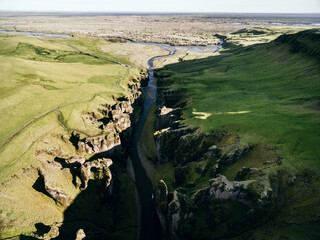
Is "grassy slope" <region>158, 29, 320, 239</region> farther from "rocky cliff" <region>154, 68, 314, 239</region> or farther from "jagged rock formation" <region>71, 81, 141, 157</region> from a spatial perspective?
"jagged rock formation" <region>71, 81, 141, 157</region>

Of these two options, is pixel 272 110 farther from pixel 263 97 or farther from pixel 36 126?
pixel 36 126

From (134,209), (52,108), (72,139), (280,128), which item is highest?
(280,128)

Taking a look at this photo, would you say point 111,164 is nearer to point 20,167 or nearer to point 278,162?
point 20,167

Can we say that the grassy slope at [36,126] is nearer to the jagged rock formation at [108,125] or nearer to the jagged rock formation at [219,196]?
the jagged rock formation at [108,125]

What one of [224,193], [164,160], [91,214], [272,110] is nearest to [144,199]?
[164,160]

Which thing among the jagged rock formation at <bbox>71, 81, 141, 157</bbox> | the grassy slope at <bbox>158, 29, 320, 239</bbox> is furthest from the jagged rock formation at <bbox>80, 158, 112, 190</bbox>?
the grassy slope at <bbox>158, 29, 320, 239</bbox>

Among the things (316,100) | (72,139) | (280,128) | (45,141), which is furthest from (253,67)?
(45,141)

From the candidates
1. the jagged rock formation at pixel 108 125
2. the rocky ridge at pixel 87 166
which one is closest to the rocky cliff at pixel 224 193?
the rocky ridge at pixel 87 166
